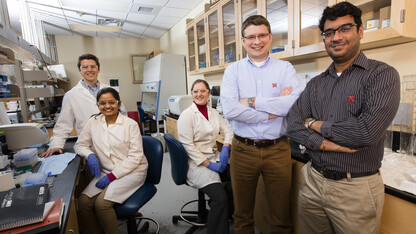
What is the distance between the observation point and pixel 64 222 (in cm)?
89

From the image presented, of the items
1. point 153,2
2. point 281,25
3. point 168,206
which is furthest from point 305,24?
point 153,2

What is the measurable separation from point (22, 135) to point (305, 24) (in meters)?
2.38

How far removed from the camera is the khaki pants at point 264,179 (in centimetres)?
134

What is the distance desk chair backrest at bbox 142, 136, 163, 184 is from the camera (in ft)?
5.48

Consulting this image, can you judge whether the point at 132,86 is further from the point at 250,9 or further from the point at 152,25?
the point at 250,9

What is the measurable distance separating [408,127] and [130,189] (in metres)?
1.81

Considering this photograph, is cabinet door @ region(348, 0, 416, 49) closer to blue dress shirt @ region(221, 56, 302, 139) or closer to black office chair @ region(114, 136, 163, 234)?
blue dress shirt @ region(221, 56, 302, 139)

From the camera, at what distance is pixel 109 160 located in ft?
5.35

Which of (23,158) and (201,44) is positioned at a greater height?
(201,44)

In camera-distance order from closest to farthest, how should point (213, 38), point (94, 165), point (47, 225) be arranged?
point (47, 225) → point (94, 165) → point (213, 38)

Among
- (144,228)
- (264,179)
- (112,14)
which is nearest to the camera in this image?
(264,179)

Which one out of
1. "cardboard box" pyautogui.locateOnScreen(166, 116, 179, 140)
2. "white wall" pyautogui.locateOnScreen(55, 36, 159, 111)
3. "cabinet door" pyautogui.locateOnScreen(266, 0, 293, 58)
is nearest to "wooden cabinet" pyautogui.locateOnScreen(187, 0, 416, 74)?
"cabinet door" pyautogui.locateOnScreen(266, 0, 293, 58)

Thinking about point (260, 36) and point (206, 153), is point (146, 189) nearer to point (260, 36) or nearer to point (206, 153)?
point (206, 153)

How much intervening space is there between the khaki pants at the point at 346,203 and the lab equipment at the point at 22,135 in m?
2.01
